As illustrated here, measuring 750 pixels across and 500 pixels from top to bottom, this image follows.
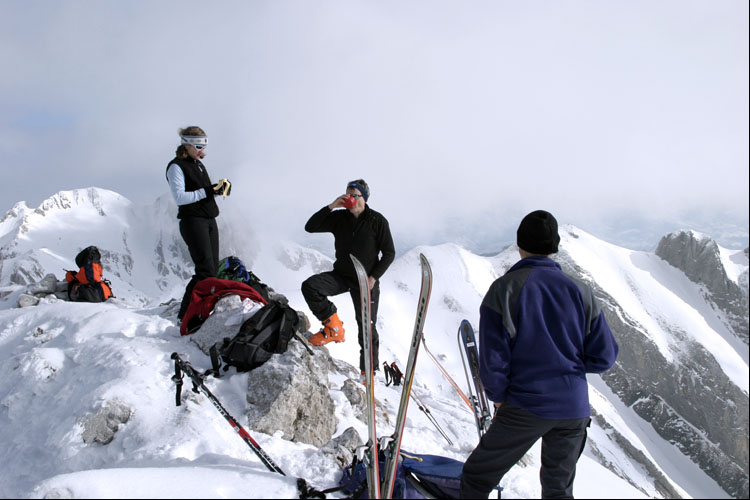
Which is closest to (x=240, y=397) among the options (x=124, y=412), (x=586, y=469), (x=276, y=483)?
(x=124, y=412)

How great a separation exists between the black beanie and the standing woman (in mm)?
5163

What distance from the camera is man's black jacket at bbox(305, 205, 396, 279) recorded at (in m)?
6.78

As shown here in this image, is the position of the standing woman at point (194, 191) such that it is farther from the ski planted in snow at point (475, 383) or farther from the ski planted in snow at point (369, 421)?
the ski planted in snow at point (475, 383)

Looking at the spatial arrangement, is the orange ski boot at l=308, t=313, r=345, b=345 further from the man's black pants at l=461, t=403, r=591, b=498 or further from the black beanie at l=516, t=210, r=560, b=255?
the black beanie at l=516, t=210, r=560, b=255

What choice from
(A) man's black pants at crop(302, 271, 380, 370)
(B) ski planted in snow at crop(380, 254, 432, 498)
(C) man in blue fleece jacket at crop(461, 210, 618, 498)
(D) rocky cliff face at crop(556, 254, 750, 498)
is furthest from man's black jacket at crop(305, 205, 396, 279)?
(D) rocky cliff face at crop(556, 254, 750, 498)

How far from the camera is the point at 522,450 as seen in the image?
301cm

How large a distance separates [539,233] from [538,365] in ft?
3.33

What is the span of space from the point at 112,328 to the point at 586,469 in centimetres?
815

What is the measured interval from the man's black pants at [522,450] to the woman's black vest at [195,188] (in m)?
5.62

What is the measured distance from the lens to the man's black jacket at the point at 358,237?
6.78 metres

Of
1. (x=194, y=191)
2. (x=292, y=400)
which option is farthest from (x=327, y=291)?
(x=194, y=191)

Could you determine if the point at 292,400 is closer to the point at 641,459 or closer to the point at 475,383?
the point at 475,383

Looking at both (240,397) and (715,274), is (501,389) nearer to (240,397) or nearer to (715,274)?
(240,397)

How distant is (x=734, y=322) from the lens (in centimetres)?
17288
